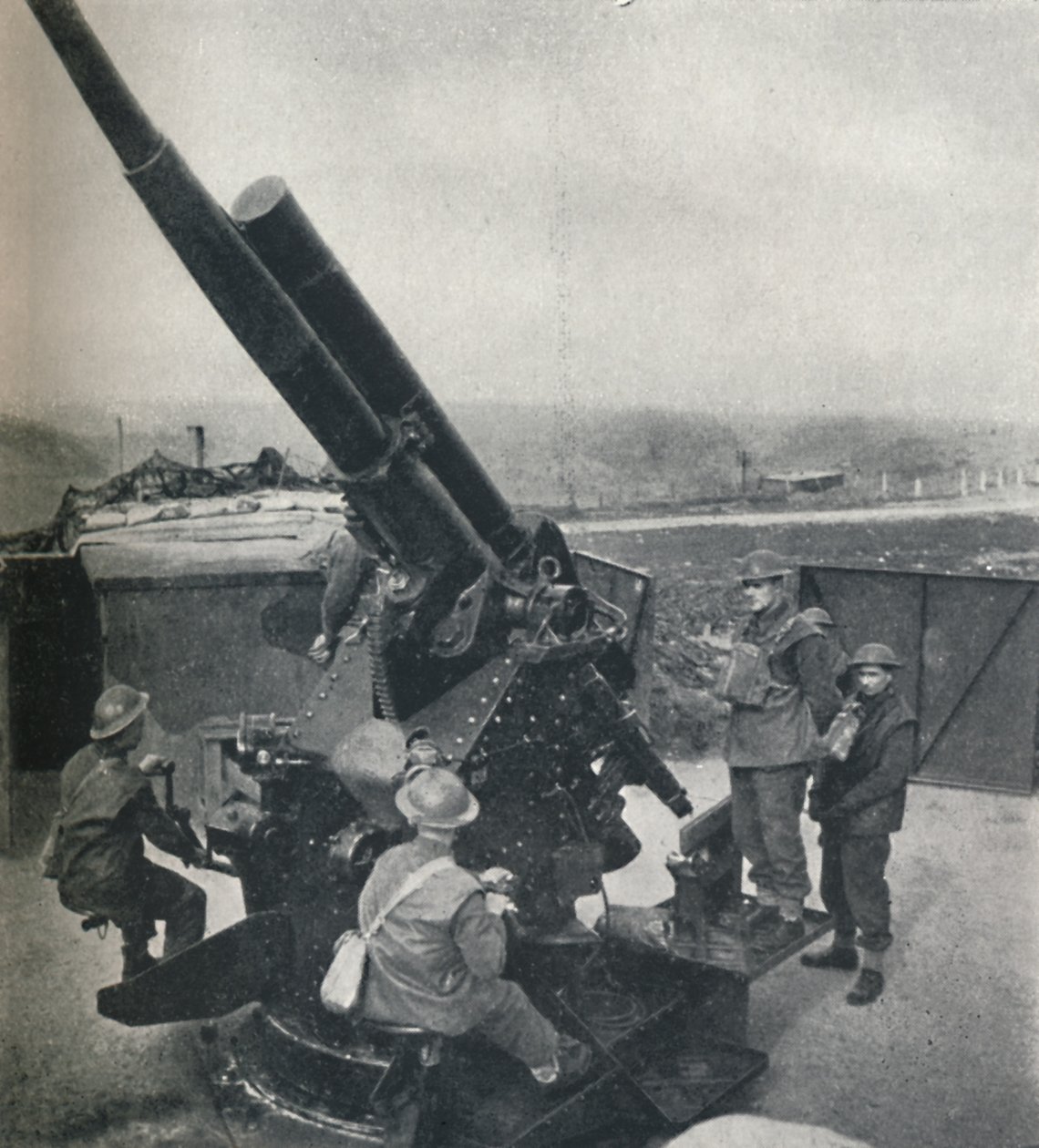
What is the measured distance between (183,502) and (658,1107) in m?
4.92

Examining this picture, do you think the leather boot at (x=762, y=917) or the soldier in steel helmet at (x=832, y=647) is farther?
the soldier in steel helmet at (x=832, y=647)

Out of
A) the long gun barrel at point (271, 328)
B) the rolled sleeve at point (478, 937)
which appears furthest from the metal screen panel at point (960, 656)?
the rolled sleeve at point (478, 937)

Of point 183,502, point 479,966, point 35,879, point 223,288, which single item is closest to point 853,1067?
point 479,966

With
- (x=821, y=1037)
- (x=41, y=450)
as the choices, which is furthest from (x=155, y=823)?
(x=821, y=1037)

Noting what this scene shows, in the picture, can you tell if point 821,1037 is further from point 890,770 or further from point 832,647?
point 832,647

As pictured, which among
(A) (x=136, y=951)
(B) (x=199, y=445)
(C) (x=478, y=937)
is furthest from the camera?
(B) (x=199, y=445)

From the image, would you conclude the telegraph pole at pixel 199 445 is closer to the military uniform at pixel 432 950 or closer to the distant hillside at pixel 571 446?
the distant hillside at pixel 571 446

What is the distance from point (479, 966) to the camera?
4.03m

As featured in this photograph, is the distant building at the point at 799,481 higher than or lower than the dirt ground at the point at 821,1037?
higher

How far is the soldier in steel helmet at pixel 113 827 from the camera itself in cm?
507

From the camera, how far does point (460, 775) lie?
4758 mm

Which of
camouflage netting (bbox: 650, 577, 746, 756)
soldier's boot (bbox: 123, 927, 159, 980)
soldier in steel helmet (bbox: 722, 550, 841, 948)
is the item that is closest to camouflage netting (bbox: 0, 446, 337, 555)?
soldier's boot (bbox: 123, 927, 159, 980)

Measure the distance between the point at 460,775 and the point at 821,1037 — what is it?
2.07 m

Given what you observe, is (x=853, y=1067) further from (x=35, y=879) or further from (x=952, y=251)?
(x=35, y=879)
